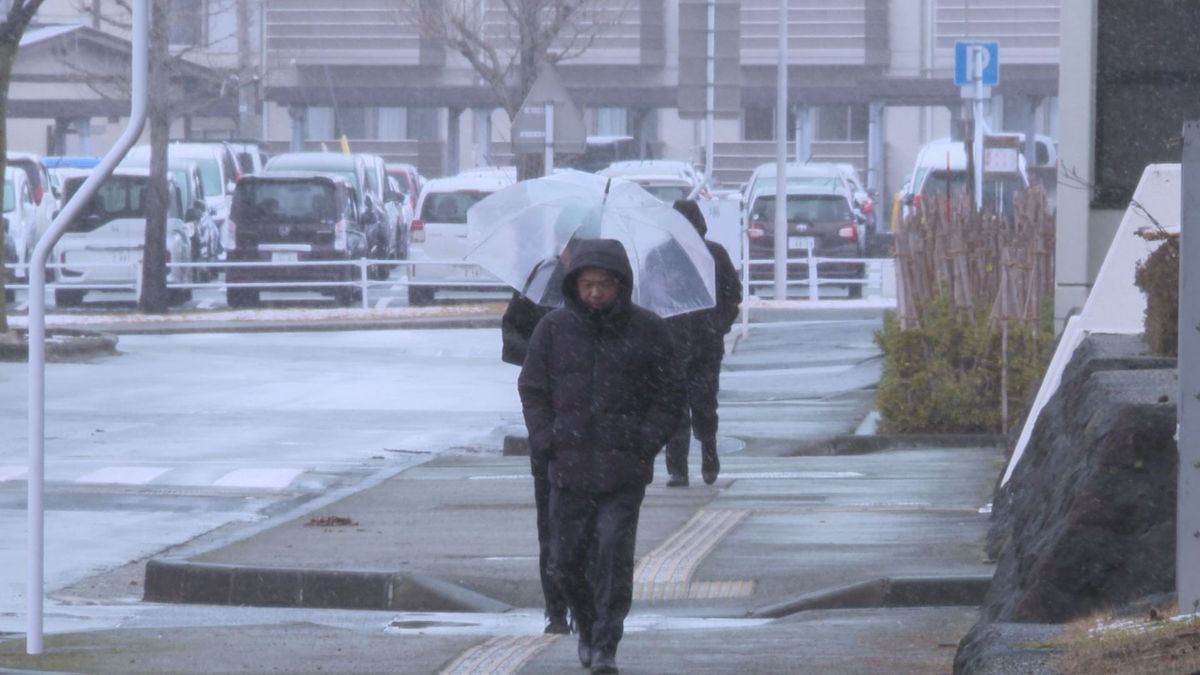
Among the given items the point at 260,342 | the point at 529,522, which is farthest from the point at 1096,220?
the point at 260,342

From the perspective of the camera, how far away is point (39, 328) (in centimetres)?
717

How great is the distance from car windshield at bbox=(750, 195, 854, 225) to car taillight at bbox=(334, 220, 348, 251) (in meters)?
7.11

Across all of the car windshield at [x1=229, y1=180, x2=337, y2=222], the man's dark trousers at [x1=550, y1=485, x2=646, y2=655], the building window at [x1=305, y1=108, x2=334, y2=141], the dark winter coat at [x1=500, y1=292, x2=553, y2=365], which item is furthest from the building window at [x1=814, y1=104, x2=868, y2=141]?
the man's dark trousers at [x1=550, y1=485, x2=646, y2=655]

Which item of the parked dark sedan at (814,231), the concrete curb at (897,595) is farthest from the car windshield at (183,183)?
the concrete curb at (897,595)

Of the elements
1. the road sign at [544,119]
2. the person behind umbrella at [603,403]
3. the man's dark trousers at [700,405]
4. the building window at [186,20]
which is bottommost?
the man's dark trousers at [700,405]

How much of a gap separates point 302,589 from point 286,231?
22865 millimetres

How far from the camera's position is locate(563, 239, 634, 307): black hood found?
7086mm

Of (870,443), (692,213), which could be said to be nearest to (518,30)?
(870,443)

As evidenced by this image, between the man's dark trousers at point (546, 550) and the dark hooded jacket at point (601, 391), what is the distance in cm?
79

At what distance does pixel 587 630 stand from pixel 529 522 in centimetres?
444

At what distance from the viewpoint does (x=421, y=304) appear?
32500 millimetres

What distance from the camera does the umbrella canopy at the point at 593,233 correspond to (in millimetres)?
9352

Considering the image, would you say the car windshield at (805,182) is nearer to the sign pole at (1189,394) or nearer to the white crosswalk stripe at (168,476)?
the white crosswalk stripe at (168,476)

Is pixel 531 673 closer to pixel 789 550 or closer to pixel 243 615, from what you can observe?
pixel 243 615
